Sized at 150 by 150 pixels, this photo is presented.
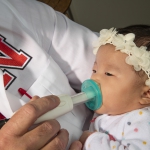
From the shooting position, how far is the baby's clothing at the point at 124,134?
0.72m

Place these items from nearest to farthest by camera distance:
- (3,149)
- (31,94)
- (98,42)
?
(3,149) < (31,94) < (98,42)

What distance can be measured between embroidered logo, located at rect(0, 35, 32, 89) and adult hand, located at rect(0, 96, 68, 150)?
18cm

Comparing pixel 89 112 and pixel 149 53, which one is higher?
pixel 149 53

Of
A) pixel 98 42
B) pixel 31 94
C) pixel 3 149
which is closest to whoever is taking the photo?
pixel 3 149

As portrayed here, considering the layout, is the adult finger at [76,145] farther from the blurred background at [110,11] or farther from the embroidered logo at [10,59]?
the blurred background at [110,11]

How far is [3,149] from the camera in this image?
0.52 metres

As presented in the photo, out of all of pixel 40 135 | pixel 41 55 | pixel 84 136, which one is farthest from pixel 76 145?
pixel 41 55

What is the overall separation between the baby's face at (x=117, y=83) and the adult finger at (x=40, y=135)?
0.78ft

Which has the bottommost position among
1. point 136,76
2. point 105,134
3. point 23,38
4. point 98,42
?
point 105,134

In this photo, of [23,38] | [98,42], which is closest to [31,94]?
[23,38]

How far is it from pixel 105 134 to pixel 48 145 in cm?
25

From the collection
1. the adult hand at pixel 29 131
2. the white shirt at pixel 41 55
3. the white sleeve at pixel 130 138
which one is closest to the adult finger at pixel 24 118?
the adult hand at pixel 29 131

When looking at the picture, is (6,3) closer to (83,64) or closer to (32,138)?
(83,64)

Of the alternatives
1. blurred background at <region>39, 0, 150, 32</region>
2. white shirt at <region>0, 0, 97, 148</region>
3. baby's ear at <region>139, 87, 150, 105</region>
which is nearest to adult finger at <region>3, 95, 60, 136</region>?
white shirt at <region>0, 0, 97, 148</region>
